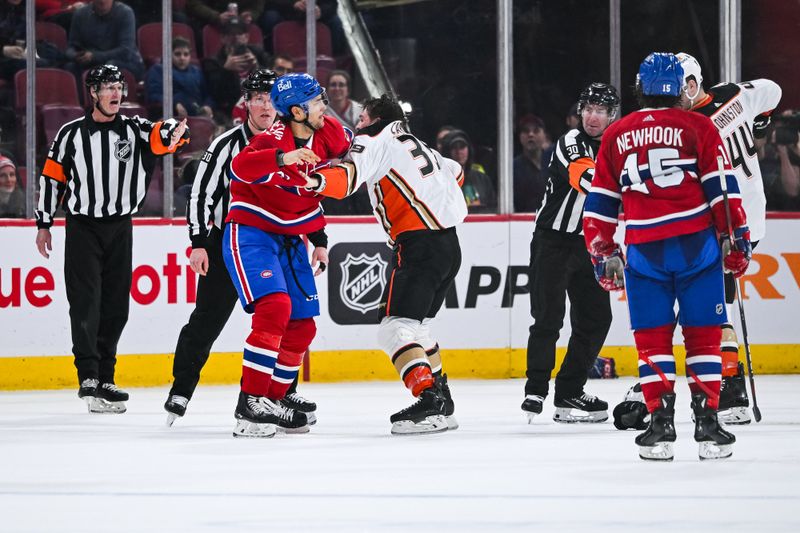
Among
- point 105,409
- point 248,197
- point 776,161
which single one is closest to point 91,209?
point 105,409

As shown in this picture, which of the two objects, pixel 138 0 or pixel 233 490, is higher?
pixel 138 0

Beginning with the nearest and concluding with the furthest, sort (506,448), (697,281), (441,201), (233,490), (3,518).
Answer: (3,518)
(233,490)
(697,281)
(506,448)
(441,201)

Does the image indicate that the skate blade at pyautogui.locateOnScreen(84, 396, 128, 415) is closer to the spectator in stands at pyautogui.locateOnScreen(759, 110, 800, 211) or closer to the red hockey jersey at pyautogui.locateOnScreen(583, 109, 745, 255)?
the red hockey jersey at pyautogui.locateOnScreen(583, 109, 745, 255)

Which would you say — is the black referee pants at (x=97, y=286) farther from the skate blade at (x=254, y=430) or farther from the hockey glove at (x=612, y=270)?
the hockey glove at (x=612, y=270)

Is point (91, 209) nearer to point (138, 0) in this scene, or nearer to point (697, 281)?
point (138, 0)

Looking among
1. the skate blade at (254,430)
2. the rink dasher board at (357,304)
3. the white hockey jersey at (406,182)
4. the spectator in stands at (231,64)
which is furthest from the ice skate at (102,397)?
the spectator in stands at (231,64)

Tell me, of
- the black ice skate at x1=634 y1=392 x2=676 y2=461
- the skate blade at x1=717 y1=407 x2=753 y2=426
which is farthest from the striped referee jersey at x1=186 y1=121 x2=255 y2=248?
the skate blade at x1=717 y1=407 x2=753 y2=426

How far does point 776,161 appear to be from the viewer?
733 cm

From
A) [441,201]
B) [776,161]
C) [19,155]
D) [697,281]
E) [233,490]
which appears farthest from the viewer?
[776,161]

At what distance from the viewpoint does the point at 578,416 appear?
16.3 ft

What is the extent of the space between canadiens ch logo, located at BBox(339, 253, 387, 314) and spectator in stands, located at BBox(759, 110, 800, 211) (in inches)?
87.0

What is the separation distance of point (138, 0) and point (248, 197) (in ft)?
10.0

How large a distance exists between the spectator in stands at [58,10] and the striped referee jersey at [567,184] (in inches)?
135

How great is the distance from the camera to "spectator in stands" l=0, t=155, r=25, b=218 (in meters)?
6.60
